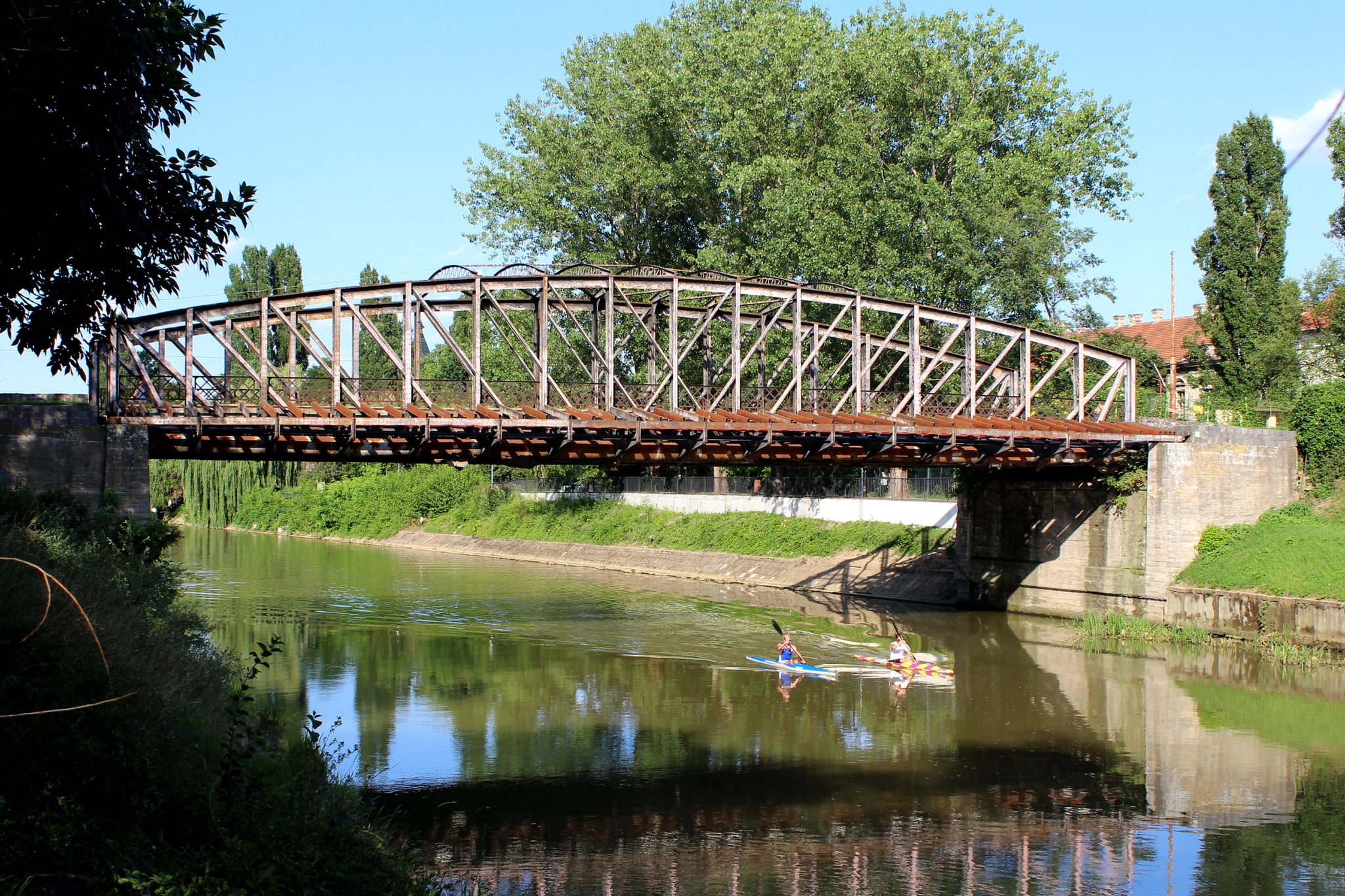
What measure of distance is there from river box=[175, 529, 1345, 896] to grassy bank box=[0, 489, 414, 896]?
2527 millimetres

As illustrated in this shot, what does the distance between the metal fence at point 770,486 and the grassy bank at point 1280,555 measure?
12818 millimetres

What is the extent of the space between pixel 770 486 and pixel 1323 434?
976 inches

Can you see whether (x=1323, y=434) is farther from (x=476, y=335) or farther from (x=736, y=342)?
(x=476, y=335)

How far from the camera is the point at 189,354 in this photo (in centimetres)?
2864

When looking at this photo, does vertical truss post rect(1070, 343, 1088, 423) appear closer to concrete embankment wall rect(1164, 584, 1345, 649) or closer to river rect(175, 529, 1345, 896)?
concrete embankment wall rect(1164, 584, 1345, 649)

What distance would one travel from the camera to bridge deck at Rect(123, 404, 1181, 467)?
27078 millimetres

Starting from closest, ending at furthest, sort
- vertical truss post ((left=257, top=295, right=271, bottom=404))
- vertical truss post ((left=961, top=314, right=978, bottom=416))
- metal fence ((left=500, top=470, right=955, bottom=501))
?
1. vertical truss post ((left=257, top=295, right=271, bottom=404))
2. vertical truss post ((left=961, top=314, right=978, bottom=416))
3. metal fence ((left=500, top=470, right=955, bottom=501))

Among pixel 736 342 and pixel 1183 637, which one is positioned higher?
pixel 736 342

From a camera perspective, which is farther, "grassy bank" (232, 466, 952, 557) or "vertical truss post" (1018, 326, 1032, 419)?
"grassy bank" (232, 466, 952, 557)

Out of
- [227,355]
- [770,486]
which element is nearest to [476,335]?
[227,355]

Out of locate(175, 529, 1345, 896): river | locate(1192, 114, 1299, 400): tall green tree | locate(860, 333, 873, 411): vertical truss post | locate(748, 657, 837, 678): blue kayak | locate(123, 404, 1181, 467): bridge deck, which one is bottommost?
locate(175, 529, 1345, 896): river

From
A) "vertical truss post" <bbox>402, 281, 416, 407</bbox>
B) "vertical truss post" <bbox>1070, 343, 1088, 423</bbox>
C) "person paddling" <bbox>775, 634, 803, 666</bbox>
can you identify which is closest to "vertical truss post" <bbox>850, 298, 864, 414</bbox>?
"vertical truss post" <bbox>1070, 343, 1088, 423</bbox>

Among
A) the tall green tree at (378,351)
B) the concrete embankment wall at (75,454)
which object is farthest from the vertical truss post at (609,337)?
the tall green tree at (378,351)

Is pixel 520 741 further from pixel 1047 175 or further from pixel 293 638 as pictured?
pixel 1047 175
